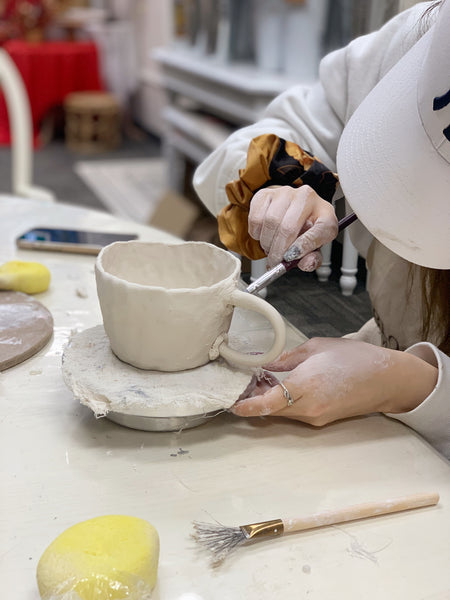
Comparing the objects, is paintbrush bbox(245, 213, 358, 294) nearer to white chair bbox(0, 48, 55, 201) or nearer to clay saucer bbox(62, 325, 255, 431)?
clay saucer bbox(62, 325, 255, 431)

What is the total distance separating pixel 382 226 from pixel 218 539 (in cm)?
31

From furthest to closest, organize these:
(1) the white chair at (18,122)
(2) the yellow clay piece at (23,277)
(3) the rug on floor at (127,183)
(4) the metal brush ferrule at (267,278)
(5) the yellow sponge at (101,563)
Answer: (3) the rug on floor at (127,183)
(1) the white chair at (18,122)
(2) the yellow clay piece at (23,277)
(4) the metal brush ferrule at (267,278)
(5) the yellow sponge at (101,563)

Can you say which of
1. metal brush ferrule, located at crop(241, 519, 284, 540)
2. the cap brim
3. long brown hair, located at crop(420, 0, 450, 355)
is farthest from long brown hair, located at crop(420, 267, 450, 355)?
metal brush ferrule, located at crop(241, 519, 284, 540)

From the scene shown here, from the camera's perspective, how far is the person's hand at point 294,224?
27.1 inches

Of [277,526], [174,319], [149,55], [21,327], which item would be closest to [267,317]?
[174,319]

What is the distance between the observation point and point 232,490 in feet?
1.74

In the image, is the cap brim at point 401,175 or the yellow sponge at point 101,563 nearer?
the yellow sponge at point 101,563

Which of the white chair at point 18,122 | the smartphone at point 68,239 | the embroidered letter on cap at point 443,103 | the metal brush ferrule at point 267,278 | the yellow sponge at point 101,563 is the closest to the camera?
the yellow sponge at point 101,563

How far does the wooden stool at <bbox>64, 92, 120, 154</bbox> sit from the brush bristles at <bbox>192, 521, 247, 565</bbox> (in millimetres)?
4729

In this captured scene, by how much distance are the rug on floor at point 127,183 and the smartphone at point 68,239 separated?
96.9 inches

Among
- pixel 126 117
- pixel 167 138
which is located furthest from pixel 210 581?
pixel 126 117

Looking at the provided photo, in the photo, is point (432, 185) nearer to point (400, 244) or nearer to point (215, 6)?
point (400, 244)

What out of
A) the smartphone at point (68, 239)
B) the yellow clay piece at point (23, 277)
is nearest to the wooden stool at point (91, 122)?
the smartphone at point (68, 239)

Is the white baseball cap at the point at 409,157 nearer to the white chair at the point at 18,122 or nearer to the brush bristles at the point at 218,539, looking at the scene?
the brush bristles at the point at 218,539
